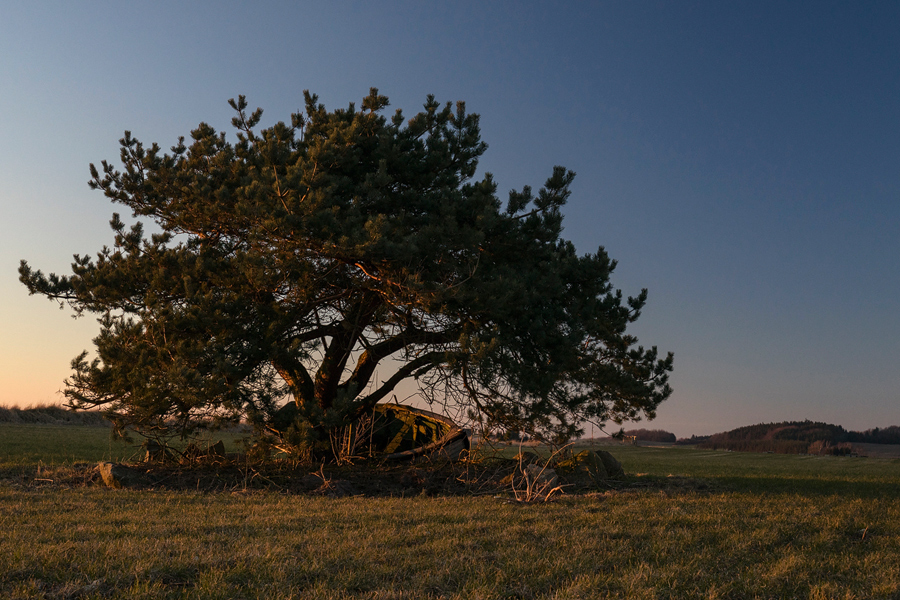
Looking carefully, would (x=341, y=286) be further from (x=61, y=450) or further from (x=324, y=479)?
(x=61, y=450)

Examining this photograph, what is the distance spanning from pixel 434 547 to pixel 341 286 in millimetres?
7085

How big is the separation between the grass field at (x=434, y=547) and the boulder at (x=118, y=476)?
0.66m

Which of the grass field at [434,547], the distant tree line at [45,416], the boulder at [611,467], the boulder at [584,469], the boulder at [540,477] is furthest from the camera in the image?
the distant tree line at [45,416]

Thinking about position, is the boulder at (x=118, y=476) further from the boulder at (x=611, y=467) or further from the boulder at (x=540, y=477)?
the boulder at (x=611, y=467)

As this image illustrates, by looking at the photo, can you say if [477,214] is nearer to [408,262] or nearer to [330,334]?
[408,262]

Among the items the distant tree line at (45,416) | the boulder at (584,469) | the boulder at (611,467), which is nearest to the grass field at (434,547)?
the boulder at (584,469)

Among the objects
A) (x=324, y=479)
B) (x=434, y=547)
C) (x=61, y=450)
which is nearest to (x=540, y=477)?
(x=324, y=479)

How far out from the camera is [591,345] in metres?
12.7

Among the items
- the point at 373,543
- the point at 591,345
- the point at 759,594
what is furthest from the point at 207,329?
the point at 759,594

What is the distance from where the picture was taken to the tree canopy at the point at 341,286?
33.6 feet

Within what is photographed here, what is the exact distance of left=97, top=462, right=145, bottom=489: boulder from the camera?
392 inches

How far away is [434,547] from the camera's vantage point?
5.56 metres

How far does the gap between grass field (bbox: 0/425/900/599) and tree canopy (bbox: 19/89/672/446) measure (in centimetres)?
230

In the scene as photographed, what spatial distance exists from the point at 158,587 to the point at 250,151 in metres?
10.3
